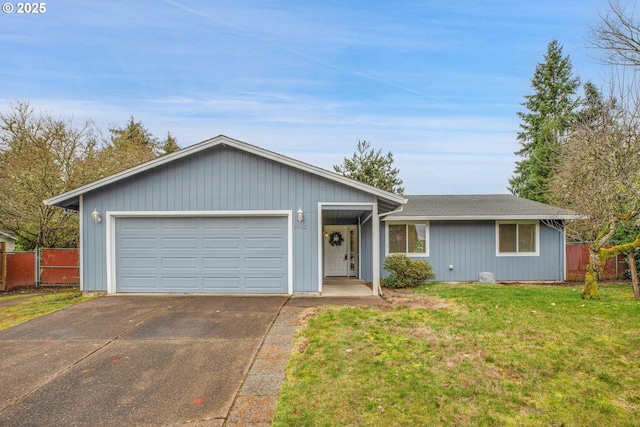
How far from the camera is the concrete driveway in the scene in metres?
3.36

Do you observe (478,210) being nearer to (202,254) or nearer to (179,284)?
(202,254)

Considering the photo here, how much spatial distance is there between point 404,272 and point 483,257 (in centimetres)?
317

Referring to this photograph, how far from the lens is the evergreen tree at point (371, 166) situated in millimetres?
25141

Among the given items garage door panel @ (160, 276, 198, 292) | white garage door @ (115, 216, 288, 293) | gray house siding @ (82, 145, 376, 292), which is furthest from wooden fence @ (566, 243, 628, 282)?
garage door panel @ (160, 276, 198, 292)

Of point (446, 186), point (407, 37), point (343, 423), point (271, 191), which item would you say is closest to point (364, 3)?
point (407, 37)

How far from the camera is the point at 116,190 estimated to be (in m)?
9.00

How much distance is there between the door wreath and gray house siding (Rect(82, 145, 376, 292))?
4.85 m

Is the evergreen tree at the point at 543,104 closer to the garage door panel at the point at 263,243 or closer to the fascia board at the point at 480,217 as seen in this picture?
the fascia board at the point at 480,217

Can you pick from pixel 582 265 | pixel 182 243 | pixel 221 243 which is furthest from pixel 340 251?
pixel 582 265

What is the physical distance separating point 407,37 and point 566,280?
10899 millimetres

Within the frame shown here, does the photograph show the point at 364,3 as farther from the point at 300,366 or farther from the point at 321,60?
the point at 300,366

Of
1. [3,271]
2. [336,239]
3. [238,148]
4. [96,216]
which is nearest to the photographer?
[238,148]

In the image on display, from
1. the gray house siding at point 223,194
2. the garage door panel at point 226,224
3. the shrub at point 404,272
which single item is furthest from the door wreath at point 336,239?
the garage door panel at point 226,224

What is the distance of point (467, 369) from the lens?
4098 millimetres
